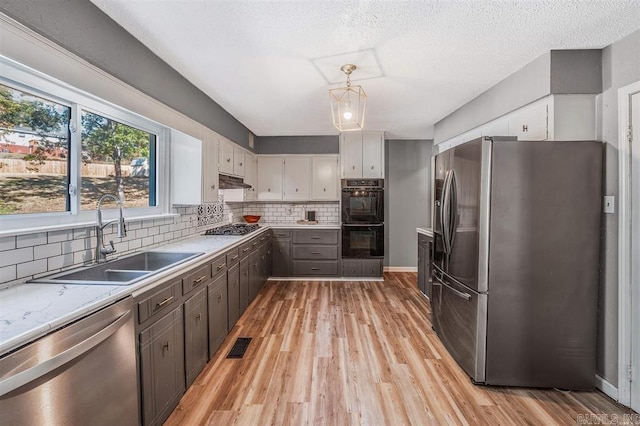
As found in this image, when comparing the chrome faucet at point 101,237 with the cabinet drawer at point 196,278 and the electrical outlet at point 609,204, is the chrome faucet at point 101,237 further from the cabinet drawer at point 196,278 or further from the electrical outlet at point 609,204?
the electrical outlet at point 609,204

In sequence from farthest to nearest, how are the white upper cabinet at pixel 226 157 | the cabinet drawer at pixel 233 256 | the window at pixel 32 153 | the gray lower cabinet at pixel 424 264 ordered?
the gray lower cabinet at pixel 424 264 < the white upper cabinet at pixel 226 157 < the cabinet drawer at pixel 233 256 < the window at pixel 32 153

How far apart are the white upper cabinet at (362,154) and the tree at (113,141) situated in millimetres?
2995

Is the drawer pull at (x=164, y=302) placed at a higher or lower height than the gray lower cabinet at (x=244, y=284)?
higher

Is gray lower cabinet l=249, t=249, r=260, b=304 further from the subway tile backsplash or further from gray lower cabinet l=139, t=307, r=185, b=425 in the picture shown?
gray lower cabinet l=139, t=307, r=185, b=425

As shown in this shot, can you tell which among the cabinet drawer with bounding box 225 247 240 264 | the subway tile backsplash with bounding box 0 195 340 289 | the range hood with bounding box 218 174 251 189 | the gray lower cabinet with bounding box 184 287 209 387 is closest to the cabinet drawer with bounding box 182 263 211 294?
the gray lower cabinet with bounding box 184 287 209 387

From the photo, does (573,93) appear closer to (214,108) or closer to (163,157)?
(214,108)

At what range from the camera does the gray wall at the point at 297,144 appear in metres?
5.19

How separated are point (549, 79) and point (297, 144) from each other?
3.71 metres

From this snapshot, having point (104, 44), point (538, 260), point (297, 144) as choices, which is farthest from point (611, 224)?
point (297, 144)

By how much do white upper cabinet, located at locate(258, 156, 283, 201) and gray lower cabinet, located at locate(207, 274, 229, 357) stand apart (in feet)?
8.66

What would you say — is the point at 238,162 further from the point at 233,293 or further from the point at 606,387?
the point at 606,387

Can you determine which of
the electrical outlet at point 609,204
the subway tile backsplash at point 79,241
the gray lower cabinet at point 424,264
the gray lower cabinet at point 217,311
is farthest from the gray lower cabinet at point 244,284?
the electrical outlet at point 609,204

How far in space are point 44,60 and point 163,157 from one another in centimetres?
157

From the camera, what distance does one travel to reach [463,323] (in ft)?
7.52
